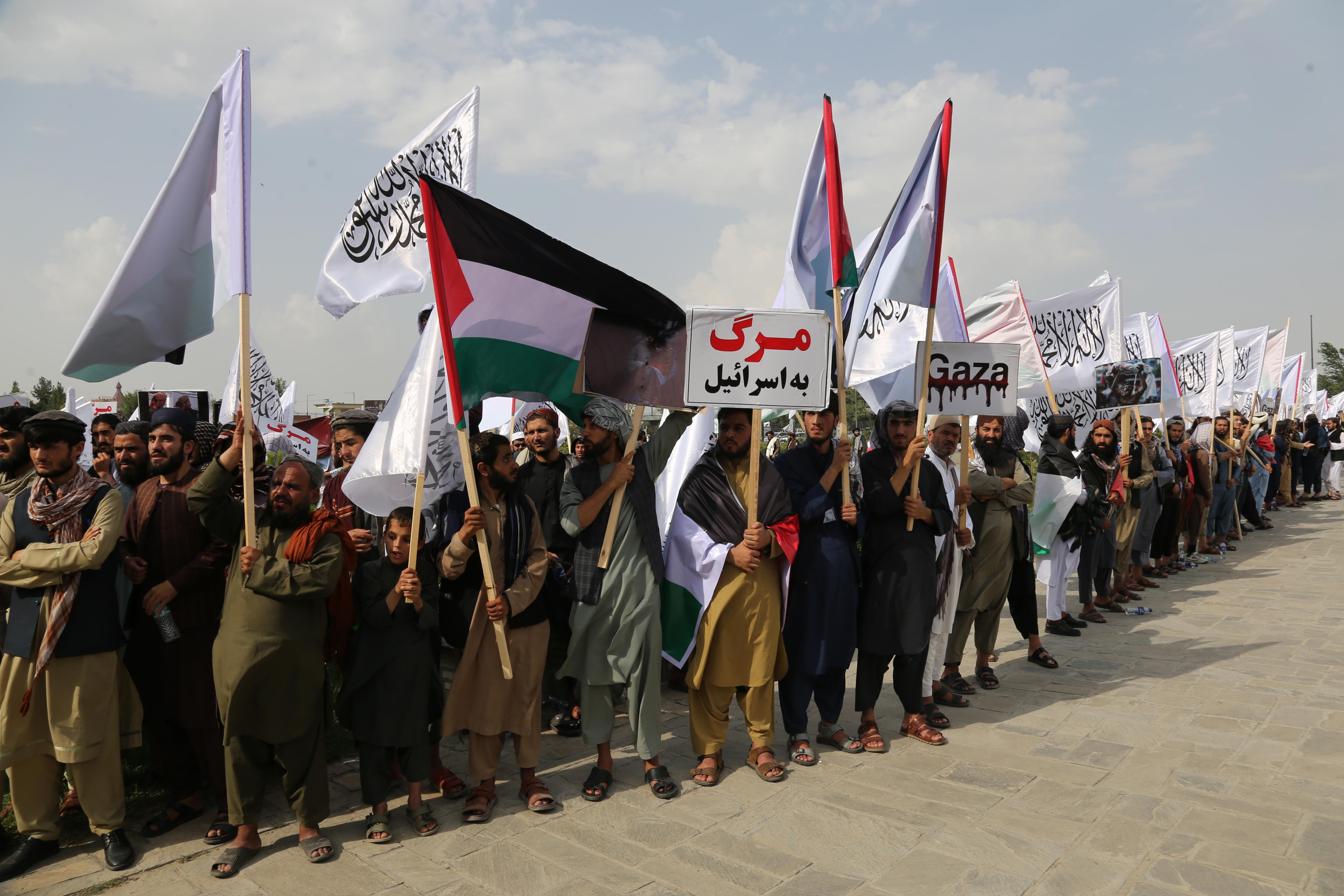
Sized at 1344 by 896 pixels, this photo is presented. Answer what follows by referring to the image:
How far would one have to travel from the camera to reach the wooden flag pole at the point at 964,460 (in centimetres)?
527

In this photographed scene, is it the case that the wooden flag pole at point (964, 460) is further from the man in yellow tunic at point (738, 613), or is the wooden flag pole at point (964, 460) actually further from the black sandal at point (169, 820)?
the black sandal at point (169, 820)

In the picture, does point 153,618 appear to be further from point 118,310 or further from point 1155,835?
point 1155,835

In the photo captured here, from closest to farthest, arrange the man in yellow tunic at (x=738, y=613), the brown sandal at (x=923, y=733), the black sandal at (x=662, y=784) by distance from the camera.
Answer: the black sandal at (x=662, y=784), the man in yellow tunic at (x=738, y=613), the brown sandal at (x=923, y=733)

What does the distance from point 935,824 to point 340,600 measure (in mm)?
2973

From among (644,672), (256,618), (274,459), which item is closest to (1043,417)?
(644,672)

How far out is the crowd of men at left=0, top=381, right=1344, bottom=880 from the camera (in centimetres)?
363

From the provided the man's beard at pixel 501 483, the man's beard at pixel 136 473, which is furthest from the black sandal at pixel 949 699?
the man's beard at pixel 136 473

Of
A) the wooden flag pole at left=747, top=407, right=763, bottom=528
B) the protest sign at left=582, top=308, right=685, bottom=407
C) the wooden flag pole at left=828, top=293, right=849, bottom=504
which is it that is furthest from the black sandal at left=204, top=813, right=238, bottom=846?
the wooden flag pole at left=828, top=293, right=849, bottom=504

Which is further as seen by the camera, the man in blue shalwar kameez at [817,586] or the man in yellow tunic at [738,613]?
the man in blue shalwar kameez at [817,586]

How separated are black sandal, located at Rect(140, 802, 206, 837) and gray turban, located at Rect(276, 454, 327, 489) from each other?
5.40ft

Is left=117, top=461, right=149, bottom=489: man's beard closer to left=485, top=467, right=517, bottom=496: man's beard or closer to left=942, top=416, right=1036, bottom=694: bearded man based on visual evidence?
left=485, top=467, right=517, bottom=496: man's beard

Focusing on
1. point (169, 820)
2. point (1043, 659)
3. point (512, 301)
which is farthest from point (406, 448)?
point (1043, 659)

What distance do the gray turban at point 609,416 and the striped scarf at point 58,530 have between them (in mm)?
2262

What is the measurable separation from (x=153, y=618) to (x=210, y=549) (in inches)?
16.6
